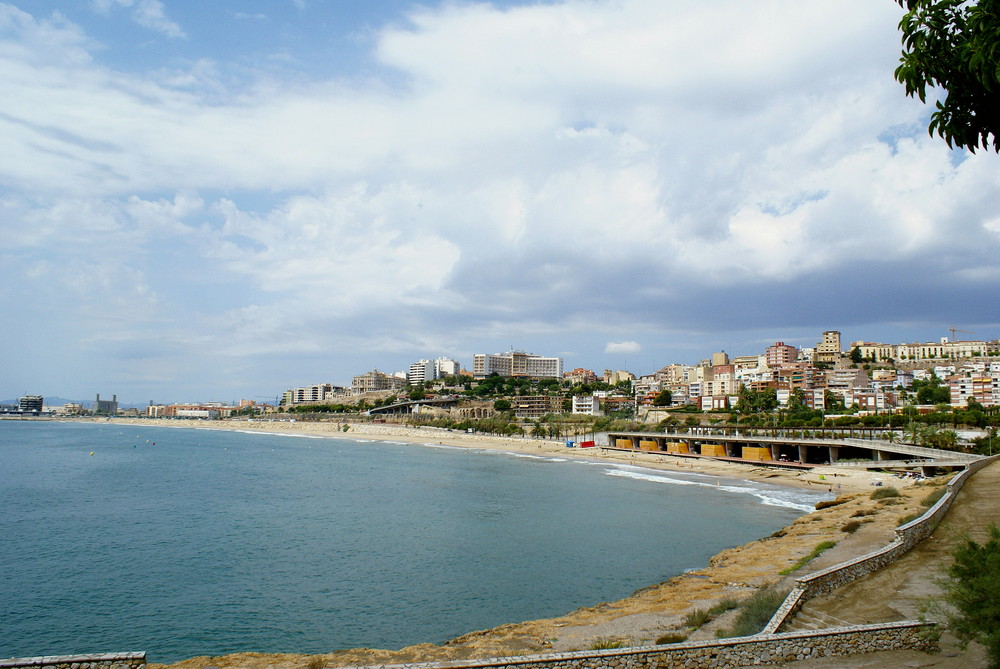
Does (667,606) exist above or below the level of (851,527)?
below

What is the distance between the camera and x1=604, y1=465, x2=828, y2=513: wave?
3697cm

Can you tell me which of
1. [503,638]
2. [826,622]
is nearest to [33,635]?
[503,638]

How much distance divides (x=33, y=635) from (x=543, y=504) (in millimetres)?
26175

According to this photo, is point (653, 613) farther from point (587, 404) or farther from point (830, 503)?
point (587, 404)

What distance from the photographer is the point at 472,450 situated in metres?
92.7

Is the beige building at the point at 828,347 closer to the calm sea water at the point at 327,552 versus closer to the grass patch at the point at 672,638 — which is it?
the calm sea water at the point at 327,552

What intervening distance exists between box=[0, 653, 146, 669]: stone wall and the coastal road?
9554 mm

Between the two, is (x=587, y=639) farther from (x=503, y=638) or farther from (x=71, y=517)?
(x=71, y=517)

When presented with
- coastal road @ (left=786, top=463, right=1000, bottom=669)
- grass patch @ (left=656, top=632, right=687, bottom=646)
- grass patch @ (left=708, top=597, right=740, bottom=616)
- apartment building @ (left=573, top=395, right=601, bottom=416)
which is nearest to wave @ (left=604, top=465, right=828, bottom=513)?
coastal road @ (left=786, top=463, right=1000, bottom=669)

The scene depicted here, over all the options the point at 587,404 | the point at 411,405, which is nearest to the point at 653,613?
the point at 587,404

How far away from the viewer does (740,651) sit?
934cm

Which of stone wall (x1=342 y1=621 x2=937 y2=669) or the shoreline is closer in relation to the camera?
stone wall (x1=342 y1=621 x2=937 y2=669)

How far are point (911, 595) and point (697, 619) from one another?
14.4 feet

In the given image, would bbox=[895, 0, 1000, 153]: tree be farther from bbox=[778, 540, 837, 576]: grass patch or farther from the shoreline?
the shoreline
